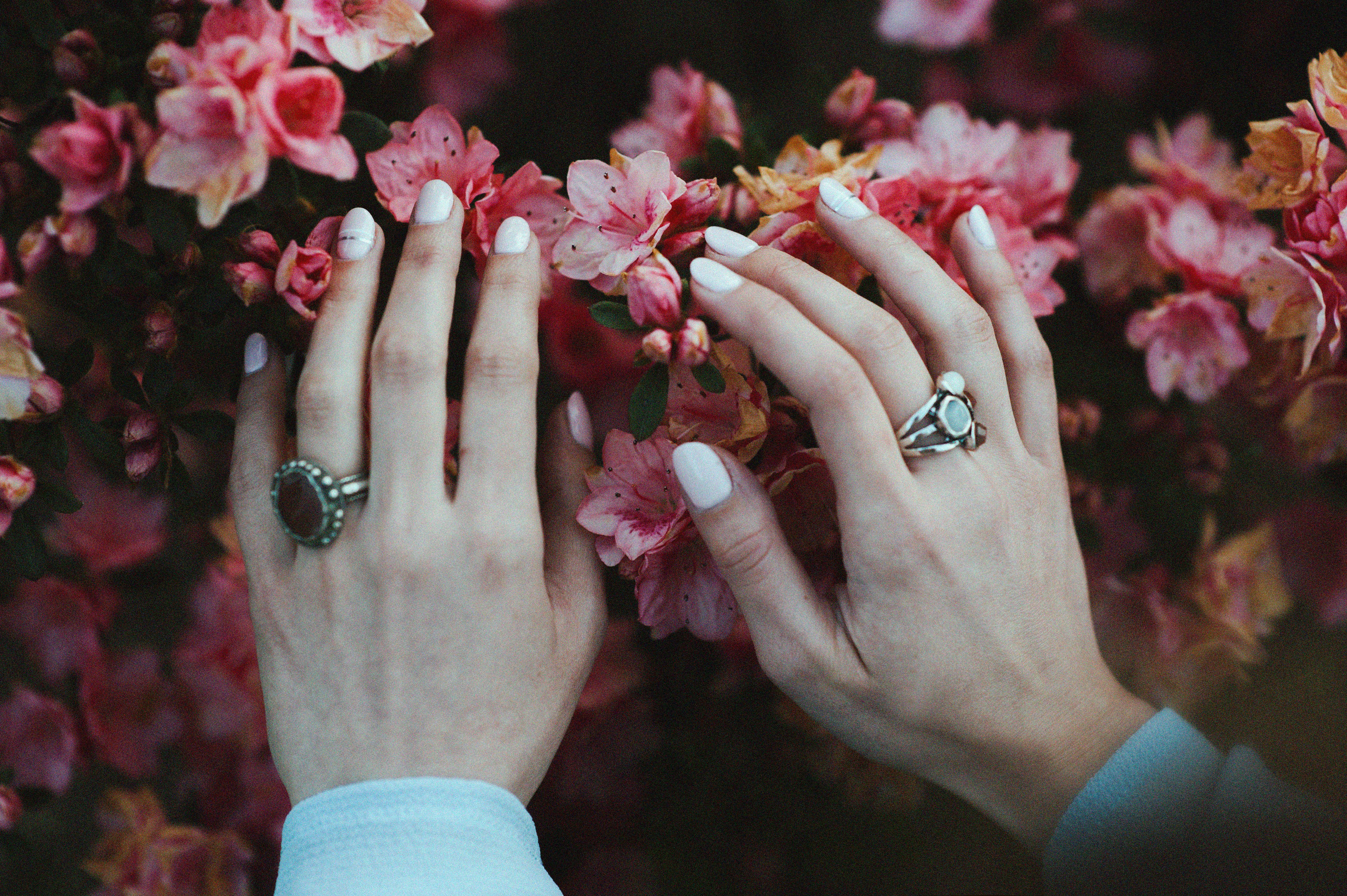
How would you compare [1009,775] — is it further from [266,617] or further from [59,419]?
[59,419]

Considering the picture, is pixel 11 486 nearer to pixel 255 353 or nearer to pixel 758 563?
pixel 255 353

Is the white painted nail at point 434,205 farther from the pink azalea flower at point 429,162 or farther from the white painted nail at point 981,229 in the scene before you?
the white painted nail at point 981,229

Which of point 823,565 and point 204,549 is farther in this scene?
point 204,549

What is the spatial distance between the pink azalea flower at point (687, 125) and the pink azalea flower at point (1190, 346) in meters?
0.62

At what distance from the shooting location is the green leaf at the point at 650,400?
968 millimetres

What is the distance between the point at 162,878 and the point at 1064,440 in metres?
1.49

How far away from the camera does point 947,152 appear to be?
1.24 metres

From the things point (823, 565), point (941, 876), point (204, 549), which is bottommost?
point (941, 876)

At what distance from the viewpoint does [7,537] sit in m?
1.01

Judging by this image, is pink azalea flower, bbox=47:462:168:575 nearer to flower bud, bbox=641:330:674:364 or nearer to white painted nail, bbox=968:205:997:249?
flower bud, bbox=641:330:674:364

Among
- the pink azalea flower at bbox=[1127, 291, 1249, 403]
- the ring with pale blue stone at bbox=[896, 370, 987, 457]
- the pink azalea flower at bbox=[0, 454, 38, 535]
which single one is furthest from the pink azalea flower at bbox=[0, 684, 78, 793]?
the pink azalea flower at bbox=[1127, 291, 1249, 403]

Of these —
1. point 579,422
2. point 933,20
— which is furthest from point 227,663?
point 933,20

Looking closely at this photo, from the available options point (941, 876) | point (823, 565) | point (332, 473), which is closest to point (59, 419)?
point (332, 473)

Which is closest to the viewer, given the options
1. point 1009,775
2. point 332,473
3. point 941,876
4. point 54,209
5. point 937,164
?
point 54,209
